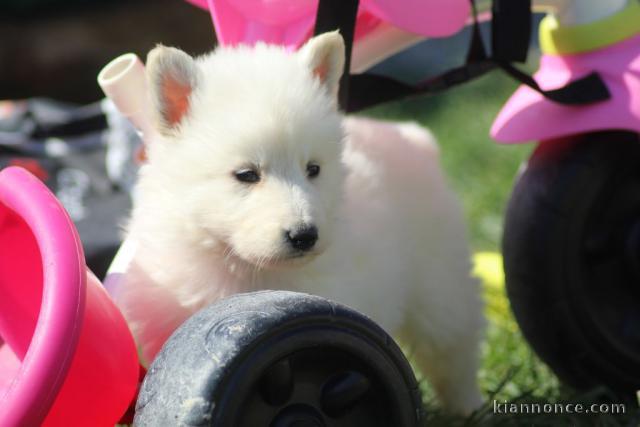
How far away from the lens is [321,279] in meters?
2.18

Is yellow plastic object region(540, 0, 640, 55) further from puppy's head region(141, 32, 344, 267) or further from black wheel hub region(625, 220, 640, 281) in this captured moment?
puppy's head region(141, 32, 344, 267)

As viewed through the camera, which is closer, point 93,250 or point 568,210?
point 568,210

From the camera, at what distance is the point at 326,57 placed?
2180mm

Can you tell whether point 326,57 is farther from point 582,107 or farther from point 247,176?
point 582,107

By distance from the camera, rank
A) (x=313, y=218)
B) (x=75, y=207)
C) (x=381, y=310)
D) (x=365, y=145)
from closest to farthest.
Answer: (x=313, y=218)
(x=381, y=310)
(x=365, y=145)
(x=75, y=207)

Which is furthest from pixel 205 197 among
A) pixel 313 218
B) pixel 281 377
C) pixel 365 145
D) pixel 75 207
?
pixel 75 207

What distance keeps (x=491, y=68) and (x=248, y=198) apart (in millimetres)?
897

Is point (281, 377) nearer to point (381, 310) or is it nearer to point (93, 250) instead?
point (381, 310)

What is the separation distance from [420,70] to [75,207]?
1.75 meters

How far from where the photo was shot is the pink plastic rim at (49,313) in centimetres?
167

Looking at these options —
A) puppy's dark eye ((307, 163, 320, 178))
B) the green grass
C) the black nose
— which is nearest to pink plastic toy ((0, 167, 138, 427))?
the black nose

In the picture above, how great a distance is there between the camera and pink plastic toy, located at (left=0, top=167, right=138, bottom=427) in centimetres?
169

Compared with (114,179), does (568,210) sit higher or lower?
higher

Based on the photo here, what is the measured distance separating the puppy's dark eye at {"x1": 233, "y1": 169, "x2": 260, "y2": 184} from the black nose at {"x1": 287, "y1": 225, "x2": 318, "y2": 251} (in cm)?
16
